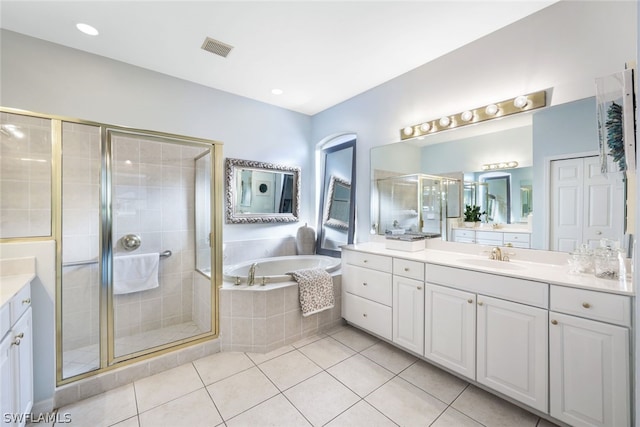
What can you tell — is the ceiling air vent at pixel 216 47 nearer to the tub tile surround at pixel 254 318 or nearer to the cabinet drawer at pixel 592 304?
the tub tile surround at pixel 254 318

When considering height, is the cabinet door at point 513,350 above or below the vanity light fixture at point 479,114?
below

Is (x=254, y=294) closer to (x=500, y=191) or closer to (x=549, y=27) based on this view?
(x=500, y=191)

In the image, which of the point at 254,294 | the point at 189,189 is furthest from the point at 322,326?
the point at 189,189

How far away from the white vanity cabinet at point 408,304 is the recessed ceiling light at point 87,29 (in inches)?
121

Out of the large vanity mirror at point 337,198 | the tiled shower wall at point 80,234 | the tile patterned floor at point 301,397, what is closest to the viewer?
the tile patterned floor at point 301,397

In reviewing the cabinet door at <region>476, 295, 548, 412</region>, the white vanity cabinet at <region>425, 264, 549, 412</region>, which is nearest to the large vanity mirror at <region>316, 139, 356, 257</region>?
the white vanity cabinet at <region>425, 264, 549, 412</region>

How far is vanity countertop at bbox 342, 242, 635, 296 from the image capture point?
1294 mm

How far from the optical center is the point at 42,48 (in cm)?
208

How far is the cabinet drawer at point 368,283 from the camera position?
2246 mm

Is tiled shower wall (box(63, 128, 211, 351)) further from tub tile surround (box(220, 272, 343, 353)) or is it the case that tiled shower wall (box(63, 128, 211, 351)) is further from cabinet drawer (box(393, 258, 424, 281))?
cabinet drawer (box(393, 258, 424, 281))

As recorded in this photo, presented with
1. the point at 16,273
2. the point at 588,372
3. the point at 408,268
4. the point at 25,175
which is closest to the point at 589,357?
the point at 588,372

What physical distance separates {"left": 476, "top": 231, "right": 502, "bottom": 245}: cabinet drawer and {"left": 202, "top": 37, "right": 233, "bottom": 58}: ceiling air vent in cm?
271

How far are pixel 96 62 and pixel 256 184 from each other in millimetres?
1845

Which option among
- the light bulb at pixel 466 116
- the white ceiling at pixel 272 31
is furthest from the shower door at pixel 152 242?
the light bulb at pixel 466 116
